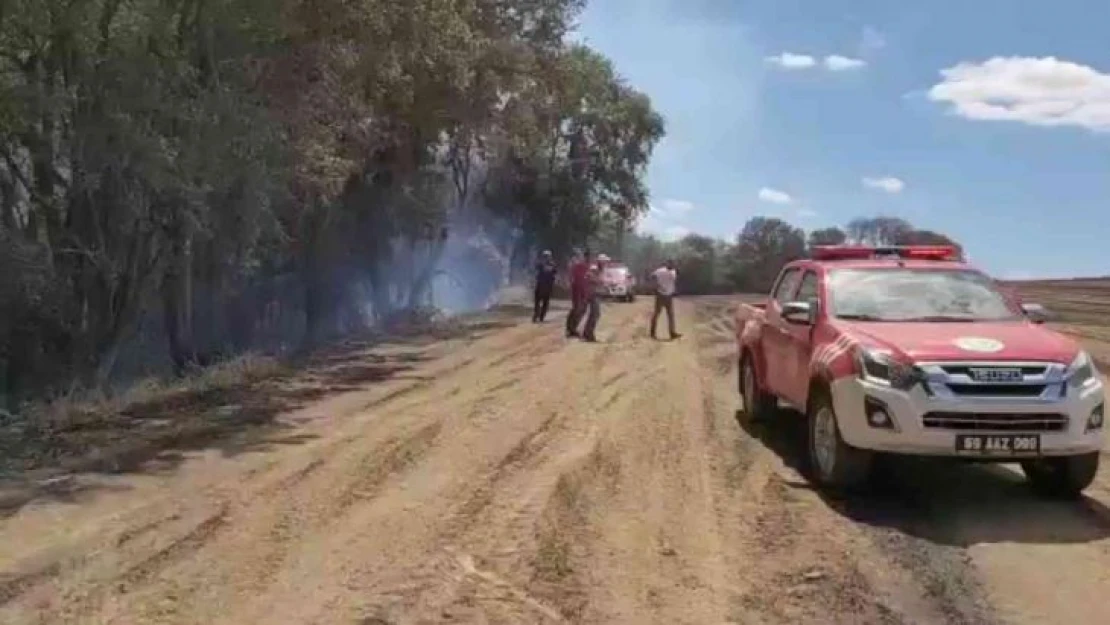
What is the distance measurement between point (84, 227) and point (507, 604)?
38.1 feet

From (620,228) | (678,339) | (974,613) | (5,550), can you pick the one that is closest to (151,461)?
(5,550)

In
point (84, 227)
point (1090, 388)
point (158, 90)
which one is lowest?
point (1090, 388)

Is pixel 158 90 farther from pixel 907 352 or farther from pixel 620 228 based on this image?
pixel 620 228

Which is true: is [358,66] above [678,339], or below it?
above

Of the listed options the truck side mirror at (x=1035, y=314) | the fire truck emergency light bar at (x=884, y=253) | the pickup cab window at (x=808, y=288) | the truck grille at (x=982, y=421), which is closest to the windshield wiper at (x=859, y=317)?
the pickup cab window at (x=808, y=288)

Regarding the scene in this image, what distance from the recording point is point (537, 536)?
737cm

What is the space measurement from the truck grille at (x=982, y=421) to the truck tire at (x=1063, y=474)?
0.54 meters

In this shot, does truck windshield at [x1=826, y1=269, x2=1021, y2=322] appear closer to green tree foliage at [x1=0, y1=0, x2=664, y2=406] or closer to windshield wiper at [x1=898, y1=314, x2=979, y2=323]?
windshield wiper at [x1=898, y1=314, x2=979, y2=323]

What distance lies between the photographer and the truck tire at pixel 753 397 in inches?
476

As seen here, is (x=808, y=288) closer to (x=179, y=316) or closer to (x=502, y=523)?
(x=502, y=523)

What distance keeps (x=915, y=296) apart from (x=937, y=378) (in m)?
1.70

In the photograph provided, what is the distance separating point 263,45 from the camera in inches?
679

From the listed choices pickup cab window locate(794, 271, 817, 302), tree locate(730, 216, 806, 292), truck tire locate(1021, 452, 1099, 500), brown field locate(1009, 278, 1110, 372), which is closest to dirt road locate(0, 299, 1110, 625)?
truck tire locate(1021, 452, 1099, 500)

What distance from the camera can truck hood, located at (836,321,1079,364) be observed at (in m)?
8.24
